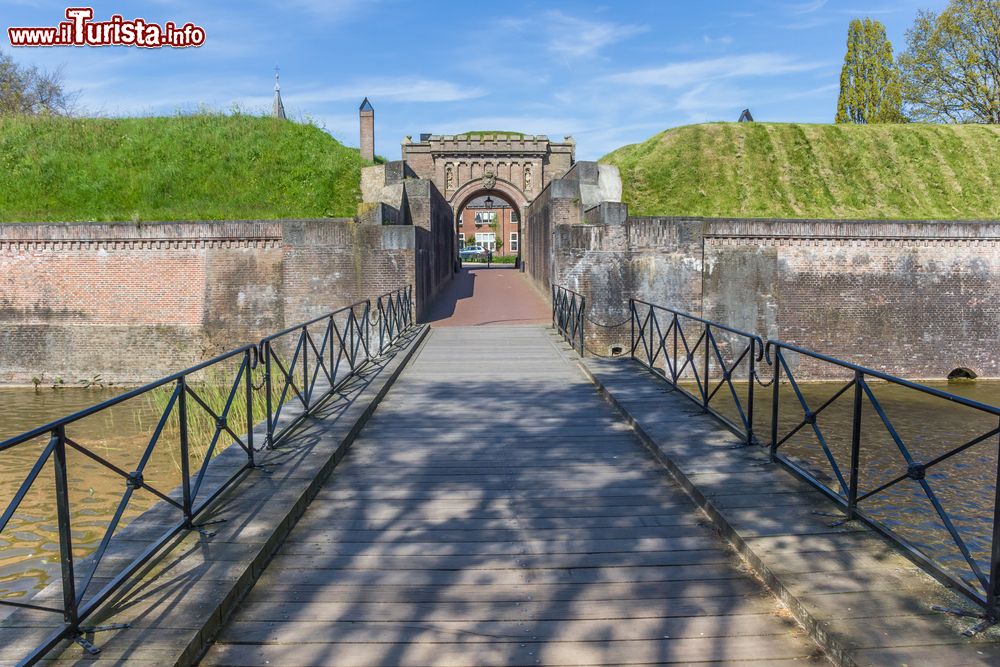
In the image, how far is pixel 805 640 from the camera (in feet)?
10.4

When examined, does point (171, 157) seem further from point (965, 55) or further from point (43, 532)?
point (965, 55)

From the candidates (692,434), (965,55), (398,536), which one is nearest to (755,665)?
(398,536)

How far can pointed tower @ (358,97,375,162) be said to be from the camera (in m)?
27.7

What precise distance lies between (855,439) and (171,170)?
19.8m

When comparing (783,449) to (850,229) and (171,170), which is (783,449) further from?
(171,170)

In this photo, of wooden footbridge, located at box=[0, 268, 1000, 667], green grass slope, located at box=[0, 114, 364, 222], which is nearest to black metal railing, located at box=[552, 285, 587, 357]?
wooden footbridge, located at box=[0, 268, 1000, 667]

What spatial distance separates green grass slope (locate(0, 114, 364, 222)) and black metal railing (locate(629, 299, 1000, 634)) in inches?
404

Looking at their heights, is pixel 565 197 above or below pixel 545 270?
above

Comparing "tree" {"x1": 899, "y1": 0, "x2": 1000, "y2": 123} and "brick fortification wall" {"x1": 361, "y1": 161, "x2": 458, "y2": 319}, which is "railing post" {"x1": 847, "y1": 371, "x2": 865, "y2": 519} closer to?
"brick fortification wall" {"x1": 361, "y1": 161, "x2": 458, "y2": 319}

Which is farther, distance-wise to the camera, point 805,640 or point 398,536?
point 398,536

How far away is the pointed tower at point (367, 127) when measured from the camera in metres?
27.7

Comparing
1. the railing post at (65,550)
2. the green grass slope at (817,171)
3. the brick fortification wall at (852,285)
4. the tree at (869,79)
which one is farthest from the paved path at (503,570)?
the tree at (869,79)

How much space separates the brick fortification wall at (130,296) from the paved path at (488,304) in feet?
13.0

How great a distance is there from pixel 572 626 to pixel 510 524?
1.28 meters
